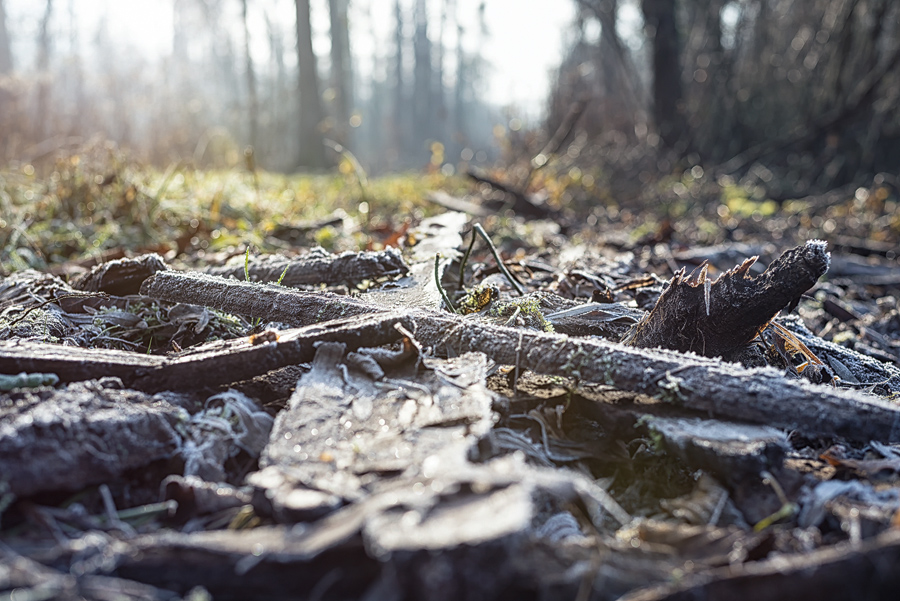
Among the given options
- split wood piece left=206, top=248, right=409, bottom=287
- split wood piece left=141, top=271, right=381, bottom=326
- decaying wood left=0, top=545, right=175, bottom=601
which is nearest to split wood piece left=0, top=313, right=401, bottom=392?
split wood piece left=141, top=271, right=381, bottom=326

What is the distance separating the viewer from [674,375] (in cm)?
134

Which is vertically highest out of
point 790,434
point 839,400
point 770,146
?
point 770,146

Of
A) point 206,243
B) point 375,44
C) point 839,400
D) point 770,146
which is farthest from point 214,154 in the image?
point 375,44

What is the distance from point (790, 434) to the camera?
4.63 feet

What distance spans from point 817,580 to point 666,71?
10116mm

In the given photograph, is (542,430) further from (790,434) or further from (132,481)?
(132,481)

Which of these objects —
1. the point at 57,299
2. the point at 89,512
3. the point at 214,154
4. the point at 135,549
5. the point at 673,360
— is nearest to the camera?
the point at 135,549

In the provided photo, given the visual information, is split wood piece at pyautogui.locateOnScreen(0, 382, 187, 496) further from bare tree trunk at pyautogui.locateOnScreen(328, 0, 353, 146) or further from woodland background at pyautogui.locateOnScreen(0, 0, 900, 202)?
bare tree trunk at pyautogui.locateOnScreen(328, 0, 353, 146)

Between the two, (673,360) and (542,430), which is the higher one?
(673,360)

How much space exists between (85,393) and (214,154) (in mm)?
11148

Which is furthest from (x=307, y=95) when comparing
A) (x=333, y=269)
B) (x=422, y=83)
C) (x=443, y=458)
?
(x=422, y=83)

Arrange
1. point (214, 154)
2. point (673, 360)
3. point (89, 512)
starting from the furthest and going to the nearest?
point (214, 154) → point (673, 360) → point (89, 512)

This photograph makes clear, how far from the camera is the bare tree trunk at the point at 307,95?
1521cm

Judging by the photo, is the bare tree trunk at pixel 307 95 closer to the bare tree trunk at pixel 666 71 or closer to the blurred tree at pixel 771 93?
the blurred tree at pixel 771 93
